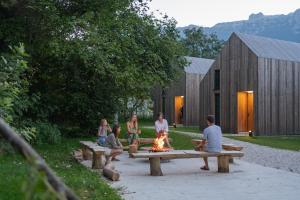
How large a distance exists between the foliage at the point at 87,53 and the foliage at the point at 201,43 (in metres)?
41.2

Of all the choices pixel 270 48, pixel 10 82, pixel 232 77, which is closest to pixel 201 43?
pixel 270 48

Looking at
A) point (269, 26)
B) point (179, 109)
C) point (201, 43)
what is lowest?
point (179, 109)

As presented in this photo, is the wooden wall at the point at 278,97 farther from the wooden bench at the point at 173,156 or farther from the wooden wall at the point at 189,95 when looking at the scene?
the wooden bench at the point at 173,156

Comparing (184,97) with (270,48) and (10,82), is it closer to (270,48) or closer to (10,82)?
(270,48)

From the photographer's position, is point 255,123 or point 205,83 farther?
point 205,83

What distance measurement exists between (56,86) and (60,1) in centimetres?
612

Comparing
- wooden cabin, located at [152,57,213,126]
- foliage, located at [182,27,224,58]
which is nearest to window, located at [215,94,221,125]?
wooden cabin, located at [152,57,213,126]

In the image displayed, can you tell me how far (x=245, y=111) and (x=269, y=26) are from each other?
5038 inches

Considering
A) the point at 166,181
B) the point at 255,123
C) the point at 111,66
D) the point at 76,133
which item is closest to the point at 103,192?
the point at 166,181

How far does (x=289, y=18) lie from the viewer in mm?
142625

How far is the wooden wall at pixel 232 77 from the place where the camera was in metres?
26.9

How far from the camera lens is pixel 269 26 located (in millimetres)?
149750

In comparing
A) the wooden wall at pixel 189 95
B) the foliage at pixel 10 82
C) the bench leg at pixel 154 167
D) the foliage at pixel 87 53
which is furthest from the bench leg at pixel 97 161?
the wooden wall at pixel 189 95

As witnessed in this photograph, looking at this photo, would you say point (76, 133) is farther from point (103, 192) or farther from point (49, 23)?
point (103, 192)
